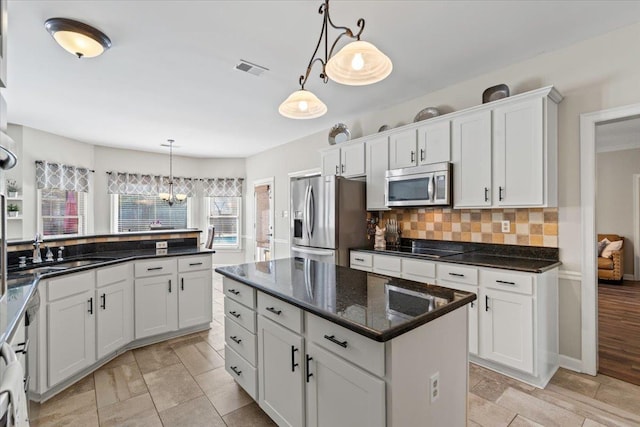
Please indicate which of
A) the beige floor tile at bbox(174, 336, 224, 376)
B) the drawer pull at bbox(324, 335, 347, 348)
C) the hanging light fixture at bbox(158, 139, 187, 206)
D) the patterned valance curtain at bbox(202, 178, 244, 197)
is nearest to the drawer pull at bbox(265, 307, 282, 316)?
the drawer pull at bbox(324, 335, 347, 348)

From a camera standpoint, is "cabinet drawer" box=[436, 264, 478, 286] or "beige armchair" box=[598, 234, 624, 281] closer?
"cabinet drawer" box=[436, 264, 478, 286]

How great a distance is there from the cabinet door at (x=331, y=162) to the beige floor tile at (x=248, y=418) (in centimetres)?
299

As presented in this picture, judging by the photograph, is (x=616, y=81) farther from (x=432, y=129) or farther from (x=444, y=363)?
(x=444, y=363)

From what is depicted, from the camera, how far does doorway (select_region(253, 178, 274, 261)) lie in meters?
6.71

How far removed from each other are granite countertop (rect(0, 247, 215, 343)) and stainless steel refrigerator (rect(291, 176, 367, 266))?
1.33 m

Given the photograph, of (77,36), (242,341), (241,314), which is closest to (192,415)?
(242,341)

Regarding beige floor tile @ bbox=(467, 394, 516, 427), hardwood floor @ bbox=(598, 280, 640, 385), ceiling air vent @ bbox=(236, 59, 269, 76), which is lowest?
beige floor tile @ bbox=(467, 394, 516, 427)

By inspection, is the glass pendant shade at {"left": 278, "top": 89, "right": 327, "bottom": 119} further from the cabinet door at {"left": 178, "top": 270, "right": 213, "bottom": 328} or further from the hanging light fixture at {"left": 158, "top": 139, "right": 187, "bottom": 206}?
the hanging light fixture at {"left": 158, "top": 139, "right": 187, "bottom": 206}

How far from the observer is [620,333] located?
3.27m

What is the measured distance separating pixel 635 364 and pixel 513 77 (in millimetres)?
2707

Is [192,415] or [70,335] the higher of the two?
[70,335]

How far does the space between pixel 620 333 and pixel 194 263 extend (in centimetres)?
461

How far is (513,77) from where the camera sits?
2.93 metres

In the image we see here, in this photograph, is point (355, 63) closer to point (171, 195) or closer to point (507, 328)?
point (507, 328)
